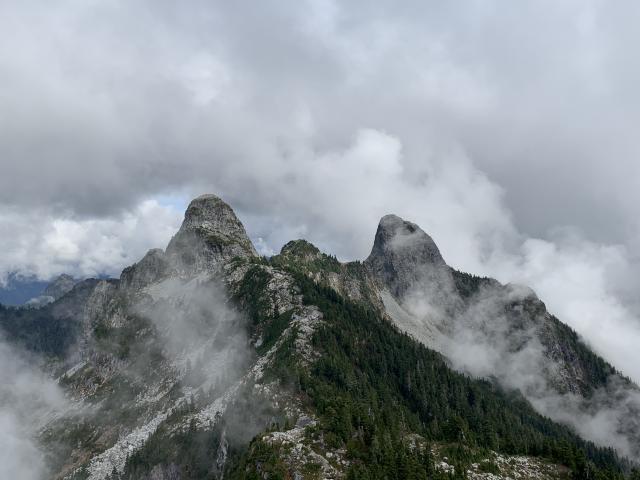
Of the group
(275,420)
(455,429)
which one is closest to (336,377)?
(275,420)

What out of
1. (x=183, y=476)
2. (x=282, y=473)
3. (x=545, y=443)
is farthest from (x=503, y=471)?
(x=183, y=476)

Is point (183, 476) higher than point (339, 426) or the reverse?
the reverse

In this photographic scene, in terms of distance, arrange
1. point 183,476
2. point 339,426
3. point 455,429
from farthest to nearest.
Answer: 1. point 183,476
2. point 455,429
3. point 339,426

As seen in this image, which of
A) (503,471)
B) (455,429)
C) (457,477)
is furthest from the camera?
(455,429)

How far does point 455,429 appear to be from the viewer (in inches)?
5871

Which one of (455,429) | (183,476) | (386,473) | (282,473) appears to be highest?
(455,429)

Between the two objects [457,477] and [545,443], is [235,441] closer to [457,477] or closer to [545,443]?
[457,477]

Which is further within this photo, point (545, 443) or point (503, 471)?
point (545, 443)

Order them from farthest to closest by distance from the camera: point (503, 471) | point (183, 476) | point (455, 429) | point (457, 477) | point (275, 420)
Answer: point (183, 476) < point (275, 420) < point (455, 429) < point (503, 471) < point (457, 477)

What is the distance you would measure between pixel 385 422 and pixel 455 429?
2180 cm

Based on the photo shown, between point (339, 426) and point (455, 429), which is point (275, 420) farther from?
point (455, 429)

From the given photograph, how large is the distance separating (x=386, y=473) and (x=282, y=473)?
24.3 m

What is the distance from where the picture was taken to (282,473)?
112 meters

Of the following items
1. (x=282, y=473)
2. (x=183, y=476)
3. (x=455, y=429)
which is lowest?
(x=183, y=476)
